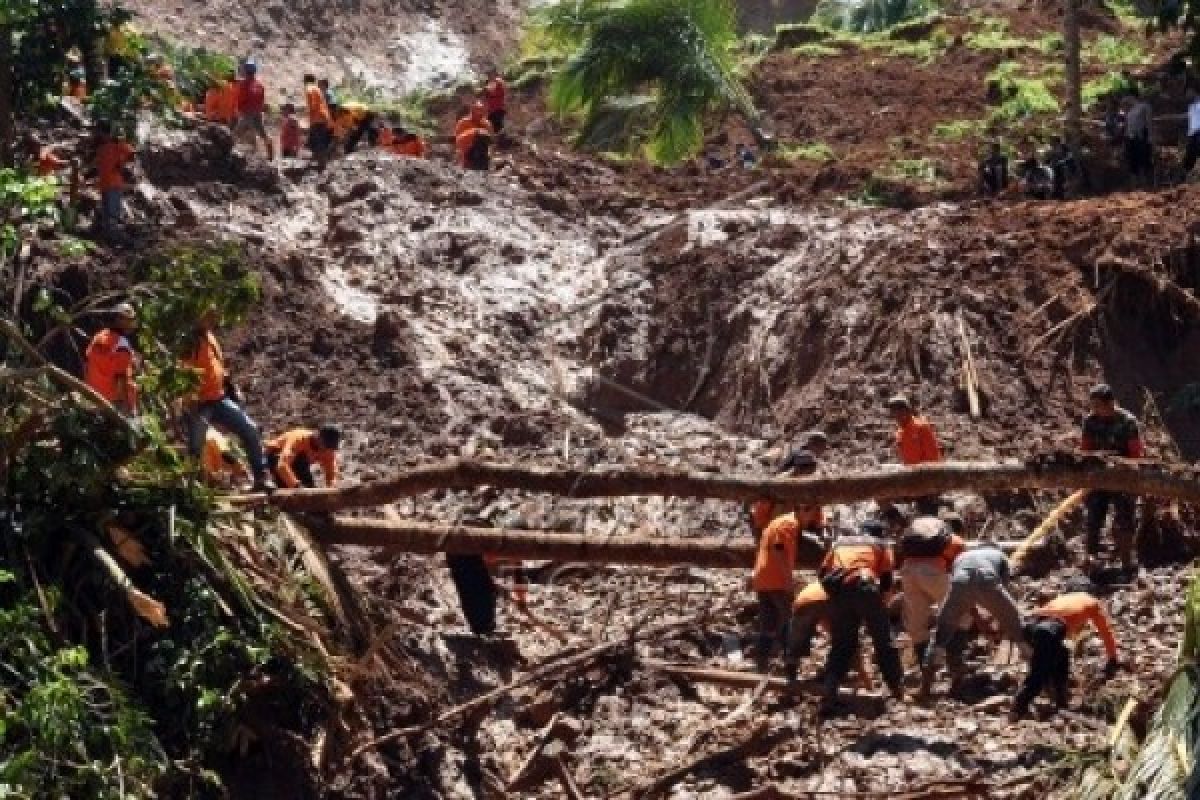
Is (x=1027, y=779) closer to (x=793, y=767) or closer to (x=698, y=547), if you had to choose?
(x=793, y=767)

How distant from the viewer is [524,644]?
47.1ft

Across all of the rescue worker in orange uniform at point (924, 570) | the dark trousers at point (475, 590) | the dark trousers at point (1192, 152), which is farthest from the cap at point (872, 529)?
the dark trousers at point (1192, 152)

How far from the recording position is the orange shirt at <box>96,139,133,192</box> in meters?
19.4

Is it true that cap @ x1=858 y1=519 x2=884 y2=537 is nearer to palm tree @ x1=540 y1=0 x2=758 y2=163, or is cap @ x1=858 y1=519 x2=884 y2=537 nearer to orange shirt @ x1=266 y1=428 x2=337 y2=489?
orange shirt @ x1=266 y1=428 x2=337 y2=489

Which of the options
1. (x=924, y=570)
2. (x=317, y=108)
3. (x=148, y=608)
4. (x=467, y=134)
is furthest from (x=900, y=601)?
(x=317, y=108)

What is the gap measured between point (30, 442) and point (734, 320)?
9295mm

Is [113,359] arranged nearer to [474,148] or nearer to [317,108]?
[317,108]

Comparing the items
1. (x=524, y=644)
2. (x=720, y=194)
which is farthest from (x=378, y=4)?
(x=524, y=644)

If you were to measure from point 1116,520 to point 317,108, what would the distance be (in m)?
12.1

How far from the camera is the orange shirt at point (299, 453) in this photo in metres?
14.3

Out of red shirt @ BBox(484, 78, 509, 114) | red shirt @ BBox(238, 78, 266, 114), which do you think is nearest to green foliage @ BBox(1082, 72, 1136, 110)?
red shirt @ BBox(484, 78, 509, 114)

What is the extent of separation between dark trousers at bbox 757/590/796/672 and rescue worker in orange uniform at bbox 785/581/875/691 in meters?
0.43

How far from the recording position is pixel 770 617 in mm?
13273

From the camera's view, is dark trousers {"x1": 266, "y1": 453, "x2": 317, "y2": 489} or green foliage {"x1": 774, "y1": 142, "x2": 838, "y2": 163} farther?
green foliage {"x1": 774, "y1": 142, "x2": 838, "y2": 163}
